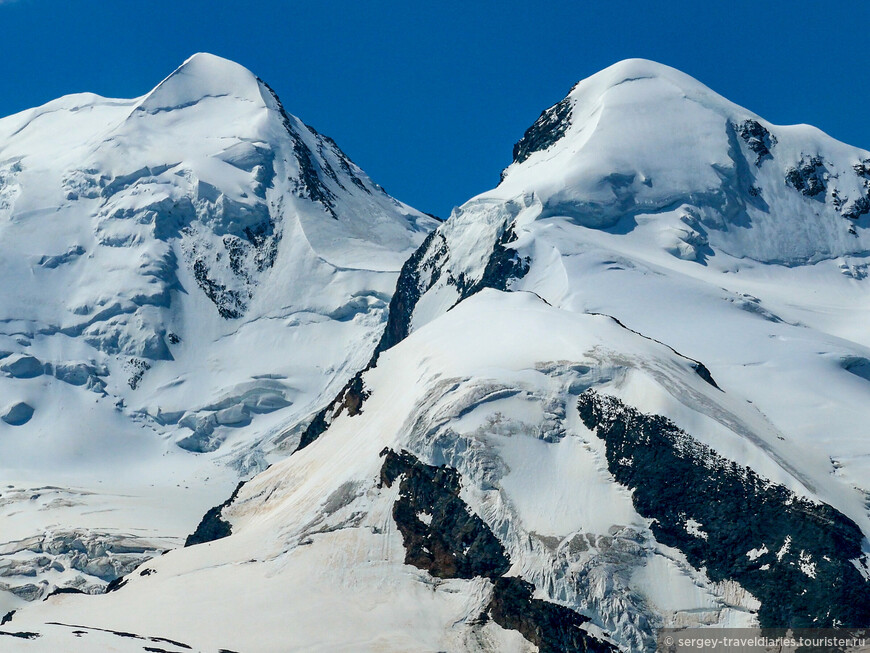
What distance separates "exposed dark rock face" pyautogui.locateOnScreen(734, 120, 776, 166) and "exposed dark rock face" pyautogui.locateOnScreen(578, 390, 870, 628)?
9897 cm

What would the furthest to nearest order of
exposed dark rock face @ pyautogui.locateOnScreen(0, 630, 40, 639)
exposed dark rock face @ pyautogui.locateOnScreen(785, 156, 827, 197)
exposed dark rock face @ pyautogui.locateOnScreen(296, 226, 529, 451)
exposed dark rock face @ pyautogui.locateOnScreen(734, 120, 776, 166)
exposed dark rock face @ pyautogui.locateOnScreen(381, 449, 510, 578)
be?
1. exposed dark rock face @ pyautogui.locateOnScreen(734, 120, 776, 166)
2. exposed dark rock face @ pyautogui.locateOnScreen(785, 156, 827, 197)
3. exposed dark rock face @ pyautogui.locateOnScreen(296, 226, 529, 451)
4. exposed dark rock face @ pyautogui.locateOnScreen(381, 449, 510, 578)
5. exposed dark rock face @ pyautogui.locateOnScreen(0, 630, 40, 639)

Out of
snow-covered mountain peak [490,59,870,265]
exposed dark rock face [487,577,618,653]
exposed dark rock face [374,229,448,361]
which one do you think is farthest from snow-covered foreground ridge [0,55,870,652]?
exposed dark rock face [374,229,448,361]

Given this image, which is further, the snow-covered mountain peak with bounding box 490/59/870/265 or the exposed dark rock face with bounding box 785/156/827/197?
the exposed dark rock face with bounding box 785/156/827/197

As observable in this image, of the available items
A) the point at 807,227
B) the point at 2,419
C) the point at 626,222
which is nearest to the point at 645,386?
the point at 626,222

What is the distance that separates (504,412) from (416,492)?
831 centimetres

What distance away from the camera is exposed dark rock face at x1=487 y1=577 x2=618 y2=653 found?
8919 cm

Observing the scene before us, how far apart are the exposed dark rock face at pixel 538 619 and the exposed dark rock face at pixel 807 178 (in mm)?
113729

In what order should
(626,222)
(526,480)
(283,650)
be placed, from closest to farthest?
(283,650) → (526,480) → (626,222)

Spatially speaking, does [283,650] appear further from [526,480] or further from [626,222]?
[626,222]

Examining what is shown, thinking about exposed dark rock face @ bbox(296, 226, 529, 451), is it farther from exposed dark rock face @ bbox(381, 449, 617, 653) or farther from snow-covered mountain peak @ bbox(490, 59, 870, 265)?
exposed dark rock face @ bbox(381, 449, 617, 653)

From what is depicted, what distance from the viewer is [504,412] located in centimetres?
10400

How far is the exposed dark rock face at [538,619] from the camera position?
8919cm

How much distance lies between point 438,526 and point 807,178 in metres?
112

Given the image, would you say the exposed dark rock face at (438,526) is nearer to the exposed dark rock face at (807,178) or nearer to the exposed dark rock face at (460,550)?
the exposed dark rock face at (460,550)
